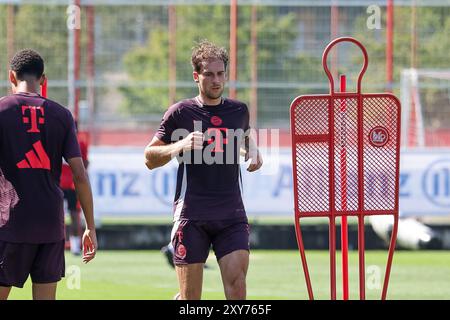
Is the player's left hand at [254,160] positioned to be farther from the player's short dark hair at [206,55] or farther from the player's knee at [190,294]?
the player's knee at [190,294]

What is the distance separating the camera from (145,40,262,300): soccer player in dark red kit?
332 inches

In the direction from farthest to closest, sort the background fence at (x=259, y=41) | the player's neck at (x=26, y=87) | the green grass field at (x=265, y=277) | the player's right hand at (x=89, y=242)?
1. the background fence at (x=259, y=41)
2. the green grass field at (x=265, y=277)
3. the player's right hand at (x=89, y=242)
4. the player's neck at (x=26, y=87)

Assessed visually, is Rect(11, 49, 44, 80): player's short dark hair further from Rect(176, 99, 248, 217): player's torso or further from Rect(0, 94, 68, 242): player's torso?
Rect(176, 99, 248, 217): player's torso

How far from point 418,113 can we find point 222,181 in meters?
14.2

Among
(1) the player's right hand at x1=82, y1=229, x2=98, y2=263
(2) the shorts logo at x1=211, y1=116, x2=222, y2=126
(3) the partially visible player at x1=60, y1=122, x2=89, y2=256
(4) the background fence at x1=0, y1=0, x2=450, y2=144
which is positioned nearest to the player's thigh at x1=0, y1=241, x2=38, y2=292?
(1) the player's right hand at x1=82, y1=229, x2=98, y2=263

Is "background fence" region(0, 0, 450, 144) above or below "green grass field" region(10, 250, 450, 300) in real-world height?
above

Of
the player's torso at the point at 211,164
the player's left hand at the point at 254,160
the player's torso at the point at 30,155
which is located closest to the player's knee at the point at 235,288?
the player's torso at the point at 211,164

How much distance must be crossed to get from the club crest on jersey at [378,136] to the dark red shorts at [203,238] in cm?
113

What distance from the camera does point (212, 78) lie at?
853cm

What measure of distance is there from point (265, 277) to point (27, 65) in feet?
24.7

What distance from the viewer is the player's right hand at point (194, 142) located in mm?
8047

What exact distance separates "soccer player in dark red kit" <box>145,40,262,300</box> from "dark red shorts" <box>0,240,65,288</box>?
1062 mm

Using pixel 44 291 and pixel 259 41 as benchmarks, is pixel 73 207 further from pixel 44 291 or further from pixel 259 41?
pixel 44 291
